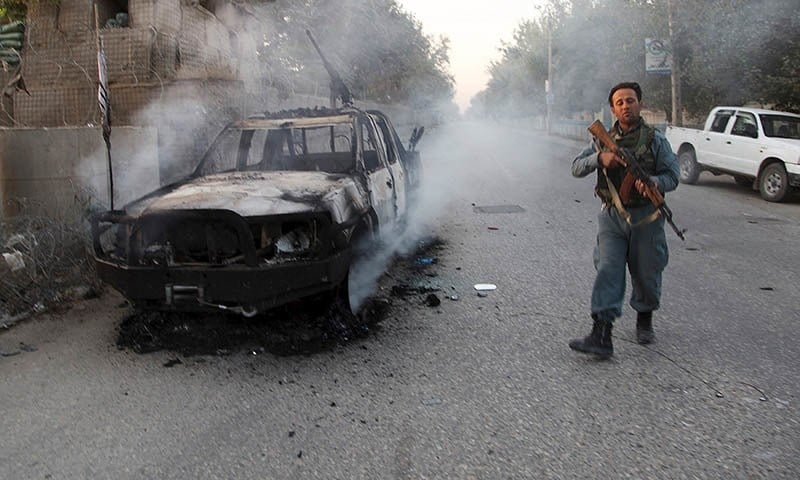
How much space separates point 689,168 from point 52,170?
1185 cm

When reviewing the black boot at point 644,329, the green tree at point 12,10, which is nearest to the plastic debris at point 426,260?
the black boot at point 644,329

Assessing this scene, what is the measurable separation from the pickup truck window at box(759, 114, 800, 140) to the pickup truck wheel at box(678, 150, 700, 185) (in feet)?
5.99

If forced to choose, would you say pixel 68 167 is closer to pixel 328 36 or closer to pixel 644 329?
pixel 644 329

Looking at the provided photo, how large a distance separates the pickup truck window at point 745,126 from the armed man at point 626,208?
892 cm

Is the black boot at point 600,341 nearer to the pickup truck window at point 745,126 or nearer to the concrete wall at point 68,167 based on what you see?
the concrete wall at point 68,167

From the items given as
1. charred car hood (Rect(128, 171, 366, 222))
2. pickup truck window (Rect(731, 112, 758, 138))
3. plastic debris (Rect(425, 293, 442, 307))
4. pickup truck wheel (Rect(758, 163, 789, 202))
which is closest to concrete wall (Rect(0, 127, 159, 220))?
charred car hood (Rect(128, 171, 366, 222))

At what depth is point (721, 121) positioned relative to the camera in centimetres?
1206

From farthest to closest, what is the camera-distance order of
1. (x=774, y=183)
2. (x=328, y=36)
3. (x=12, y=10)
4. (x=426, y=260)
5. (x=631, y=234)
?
(x=328, y=36) → (x=774, y=183) → (x=12, y=10) → (x=426, y=260) → (x=631, y=234)

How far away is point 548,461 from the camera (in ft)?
8.44

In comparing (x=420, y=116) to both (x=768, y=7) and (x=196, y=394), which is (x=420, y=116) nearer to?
(x=768, y=7)

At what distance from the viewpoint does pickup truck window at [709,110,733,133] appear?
468 inches

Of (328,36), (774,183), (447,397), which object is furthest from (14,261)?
(774,183)

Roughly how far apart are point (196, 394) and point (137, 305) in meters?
0.89

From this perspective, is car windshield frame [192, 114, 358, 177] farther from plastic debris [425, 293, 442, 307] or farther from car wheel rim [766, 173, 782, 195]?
car wheel rim [766, 173, 782, 195]
